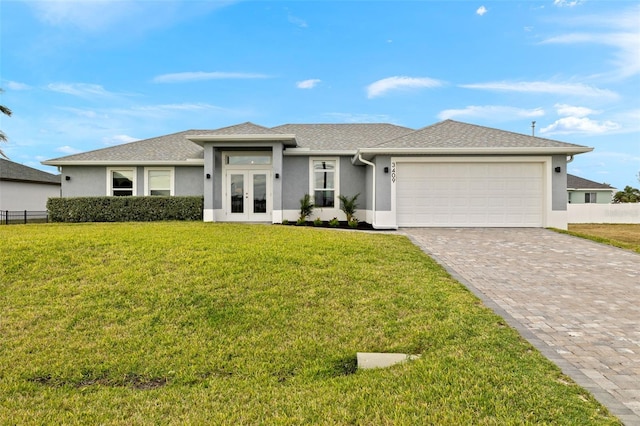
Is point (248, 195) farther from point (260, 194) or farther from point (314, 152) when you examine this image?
point (314, 152)

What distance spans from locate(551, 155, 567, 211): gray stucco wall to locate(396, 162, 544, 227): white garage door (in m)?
0.37

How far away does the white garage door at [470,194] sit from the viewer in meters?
12.4

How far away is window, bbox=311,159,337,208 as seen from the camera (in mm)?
14773

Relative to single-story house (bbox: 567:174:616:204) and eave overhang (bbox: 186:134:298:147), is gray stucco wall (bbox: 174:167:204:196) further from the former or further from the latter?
single-story house (bbox: 567:174:616:204)

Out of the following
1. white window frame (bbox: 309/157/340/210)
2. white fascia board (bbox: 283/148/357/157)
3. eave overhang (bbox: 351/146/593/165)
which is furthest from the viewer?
white window frame (bbox: 309/157/340/210)

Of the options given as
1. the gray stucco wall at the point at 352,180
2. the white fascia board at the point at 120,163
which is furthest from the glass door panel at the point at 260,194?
Answer: the gray stucco wall at the point at 352,180

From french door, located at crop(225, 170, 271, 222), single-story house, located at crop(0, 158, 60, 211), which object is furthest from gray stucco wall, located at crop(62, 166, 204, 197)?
single-story house, located at crop(0, 158, 60, 211)

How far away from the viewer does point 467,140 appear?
12.7 meters

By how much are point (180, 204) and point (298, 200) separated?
4.95 m

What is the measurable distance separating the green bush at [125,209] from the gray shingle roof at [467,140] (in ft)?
27.2

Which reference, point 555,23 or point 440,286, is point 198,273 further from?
point 555,23

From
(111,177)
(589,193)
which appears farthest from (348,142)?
(589,193)

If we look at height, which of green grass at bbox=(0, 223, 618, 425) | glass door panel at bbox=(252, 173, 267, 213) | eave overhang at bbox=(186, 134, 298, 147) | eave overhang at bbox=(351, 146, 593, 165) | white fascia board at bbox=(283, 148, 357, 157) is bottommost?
green grass at bbox=(0, 223, 618, 425)

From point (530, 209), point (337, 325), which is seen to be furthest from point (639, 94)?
point (337, 325)
